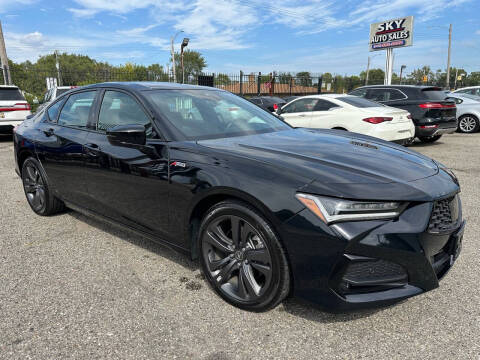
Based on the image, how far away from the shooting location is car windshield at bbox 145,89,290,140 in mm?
2869

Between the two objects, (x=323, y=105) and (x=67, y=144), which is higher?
(x=323, y=105)

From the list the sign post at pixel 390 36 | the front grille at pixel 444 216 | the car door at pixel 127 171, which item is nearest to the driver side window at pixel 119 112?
the car door at pixel 127 171

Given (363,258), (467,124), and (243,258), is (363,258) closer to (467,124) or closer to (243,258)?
(243,258)

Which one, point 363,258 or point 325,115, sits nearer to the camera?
point 363,258

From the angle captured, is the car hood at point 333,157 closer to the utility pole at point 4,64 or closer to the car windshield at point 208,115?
the car windshield at point 208,115

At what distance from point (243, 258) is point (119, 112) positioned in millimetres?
1754

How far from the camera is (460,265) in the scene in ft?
9.85

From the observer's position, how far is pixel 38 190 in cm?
426

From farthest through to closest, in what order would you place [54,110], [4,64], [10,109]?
[4,64] < [10,109] < [54,110]

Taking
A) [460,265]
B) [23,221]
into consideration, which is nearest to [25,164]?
[23,221]

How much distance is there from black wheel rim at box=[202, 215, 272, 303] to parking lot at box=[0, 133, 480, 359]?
6.2 inches

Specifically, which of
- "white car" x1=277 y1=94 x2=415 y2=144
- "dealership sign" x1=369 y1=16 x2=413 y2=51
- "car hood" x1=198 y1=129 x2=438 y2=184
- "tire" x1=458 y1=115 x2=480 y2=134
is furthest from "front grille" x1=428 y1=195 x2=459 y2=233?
"dealership sign" x1=369 y1=16 x2=413 y2=51

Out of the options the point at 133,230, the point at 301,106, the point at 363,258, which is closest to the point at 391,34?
the point at 301,106

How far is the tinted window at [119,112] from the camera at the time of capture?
2.95m
